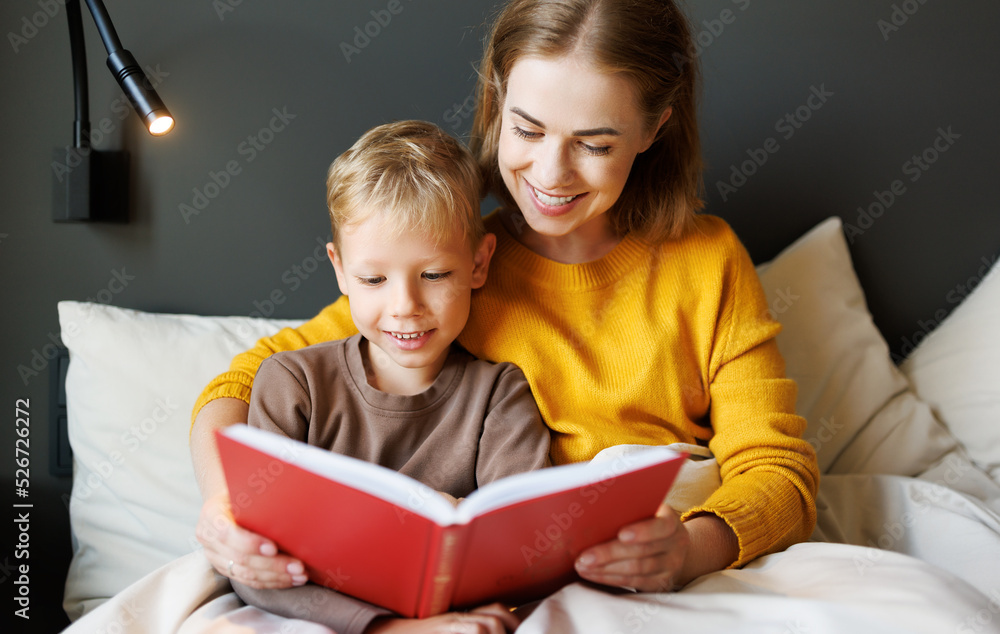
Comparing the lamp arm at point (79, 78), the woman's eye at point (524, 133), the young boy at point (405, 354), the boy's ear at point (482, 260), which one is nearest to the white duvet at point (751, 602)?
the young boy at point (405, 354)

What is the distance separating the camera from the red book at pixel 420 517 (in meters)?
0.74

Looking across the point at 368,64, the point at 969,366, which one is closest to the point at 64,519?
the point at 368,64

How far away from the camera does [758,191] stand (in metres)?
1.72

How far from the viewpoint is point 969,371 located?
1.59 meters

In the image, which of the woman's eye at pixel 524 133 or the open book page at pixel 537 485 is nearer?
the open book page at pixel 537 485

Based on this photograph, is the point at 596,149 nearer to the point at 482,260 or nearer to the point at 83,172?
the point at 482,260

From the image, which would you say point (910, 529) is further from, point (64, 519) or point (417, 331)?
point (64, 519)

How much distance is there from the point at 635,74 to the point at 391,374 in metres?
0.60

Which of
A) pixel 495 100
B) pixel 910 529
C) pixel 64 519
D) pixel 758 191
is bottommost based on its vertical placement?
pixel 64 519

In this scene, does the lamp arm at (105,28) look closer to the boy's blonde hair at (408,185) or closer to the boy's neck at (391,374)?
the boy's blonde hair at (408,185)

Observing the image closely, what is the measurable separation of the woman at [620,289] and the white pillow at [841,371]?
31cm

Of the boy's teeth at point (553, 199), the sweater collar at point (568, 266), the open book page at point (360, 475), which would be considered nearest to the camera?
the open book page at point (360, 475)

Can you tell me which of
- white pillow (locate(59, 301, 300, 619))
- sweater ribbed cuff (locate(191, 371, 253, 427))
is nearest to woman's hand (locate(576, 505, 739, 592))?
sweater ribbed cuff (locate(191, 371, 253, 427))

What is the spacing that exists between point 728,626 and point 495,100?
904 millimetres
